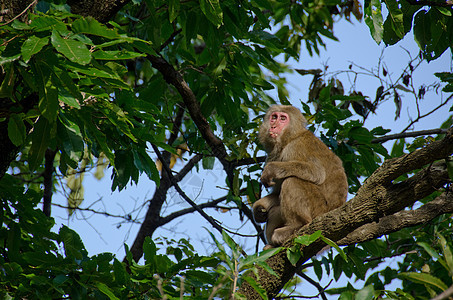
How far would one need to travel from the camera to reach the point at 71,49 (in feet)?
10.6

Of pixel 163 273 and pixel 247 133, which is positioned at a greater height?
pixel 247 133

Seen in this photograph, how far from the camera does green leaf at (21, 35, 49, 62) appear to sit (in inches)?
123

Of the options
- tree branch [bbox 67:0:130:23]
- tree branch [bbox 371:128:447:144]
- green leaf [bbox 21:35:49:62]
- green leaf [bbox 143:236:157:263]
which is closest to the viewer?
green leaf [bbox 21:35:49:62]

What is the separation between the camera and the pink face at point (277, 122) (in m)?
6.90

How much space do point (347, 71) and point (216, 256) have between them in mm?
3713

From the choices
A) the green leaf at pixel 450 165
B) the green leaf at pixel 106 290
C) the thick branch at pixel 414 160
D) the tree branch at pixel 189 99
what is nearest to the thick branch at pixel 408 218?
the thick branch at pixel 414 160

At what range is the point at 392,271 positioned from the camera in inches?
251

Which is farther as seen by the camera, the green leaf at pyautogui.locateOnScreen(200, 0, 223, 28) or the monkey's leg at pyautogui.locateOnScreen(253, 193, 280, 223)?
the monkey's leg at pyautogui.locateOnScreen(253, 193, 280, 223)

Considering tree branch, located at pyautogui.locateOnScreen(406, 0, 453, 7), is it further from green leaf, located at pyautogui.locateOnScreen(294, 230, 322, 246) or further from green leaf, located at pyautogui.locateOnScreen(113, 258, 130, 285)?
green leaf, located at pyautogui.locateOnScreen(113, 258, 130, 285)

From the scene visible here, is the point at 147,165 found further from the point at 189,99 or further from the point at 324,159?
the point at 324,159

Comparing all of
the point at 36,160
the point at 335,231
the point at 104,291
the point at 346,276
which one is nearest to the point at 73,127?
the point at 36,160

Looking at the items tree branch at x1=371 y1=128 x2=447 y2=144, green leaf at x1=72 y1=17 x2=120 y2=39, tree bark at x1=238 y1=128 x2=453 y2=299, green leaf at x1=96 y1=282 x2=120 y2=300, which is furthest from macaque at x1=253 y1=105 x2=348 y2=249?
green leaf at x1=72 y1=17 x2=120 y2=39

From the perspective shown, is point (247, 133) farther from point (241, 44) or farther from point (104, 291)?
point (104, 291)

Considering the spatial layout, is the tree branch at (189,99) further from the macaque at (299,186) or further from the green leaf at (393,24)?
the green leaf at (393,24)
